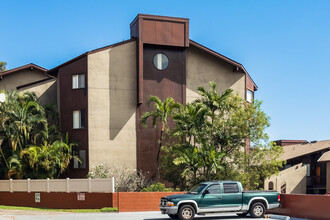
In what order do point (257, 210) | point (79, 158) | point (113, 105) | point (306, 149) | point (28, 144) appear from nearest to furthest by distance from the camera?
point (257, 210)
point (79, 158)
point (113, 105)
point (28, 144)
point (306, 149)

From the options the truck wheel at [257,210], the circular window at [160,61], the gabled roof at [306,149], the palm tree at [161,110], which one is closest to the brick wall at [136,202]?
the palm tree at [161,110]

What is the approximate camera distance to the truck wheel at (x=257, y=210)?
953 inches

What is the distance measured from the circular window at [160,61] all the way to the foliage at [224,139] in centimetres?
513

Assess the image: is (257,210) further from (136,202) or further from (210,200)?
(136,202)

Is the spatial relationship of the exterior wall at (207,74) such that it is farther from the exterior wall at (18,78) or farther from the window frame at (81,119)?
the exterior wall at (18,78)

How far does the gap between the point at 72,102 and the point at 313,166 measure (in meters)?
27.3

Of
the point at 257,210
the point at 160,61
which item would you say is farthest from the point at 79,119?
the point at 257,210

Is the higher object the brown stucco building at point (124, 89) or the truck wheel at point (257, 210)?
the brown stucco building at point (124, 89)

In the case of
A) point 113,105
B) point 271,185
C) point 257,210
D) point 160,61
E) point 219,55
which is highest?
point 219,55

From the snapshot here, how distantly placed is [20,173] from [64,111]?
6.65m

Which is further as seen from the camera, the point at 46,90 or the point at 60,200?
the point at 46,90

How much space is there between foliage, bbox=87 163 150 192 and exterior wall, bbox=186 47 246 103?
8.85m

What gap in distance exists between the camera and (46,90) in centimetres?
4291

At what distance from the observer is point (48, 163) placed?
3684 centimetres
